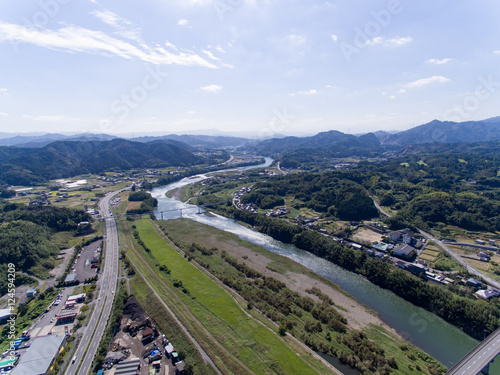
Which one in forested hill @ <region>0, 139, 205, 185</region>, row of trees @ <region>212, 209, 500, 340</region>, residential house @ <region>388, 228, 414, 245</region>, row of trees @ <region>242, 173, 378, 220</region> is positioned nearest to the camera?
row of trees @ <region>212, 209, 500, 340</region>

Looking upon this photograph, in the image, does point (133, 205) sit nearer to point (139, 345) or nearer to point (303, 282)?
point (139, 345)

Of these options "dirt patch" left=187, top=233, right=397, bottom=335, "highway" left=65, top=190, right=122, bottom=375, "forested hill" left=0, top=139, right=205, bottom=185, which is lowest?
"dirt patch" left=187, top=233, right=397, bottom=335

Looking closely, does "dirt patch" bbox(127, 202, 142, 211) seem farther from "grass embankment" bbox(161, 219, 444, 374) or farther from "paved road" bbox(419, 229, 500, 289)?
"paved road" bbox(419, 229, 500, 289)

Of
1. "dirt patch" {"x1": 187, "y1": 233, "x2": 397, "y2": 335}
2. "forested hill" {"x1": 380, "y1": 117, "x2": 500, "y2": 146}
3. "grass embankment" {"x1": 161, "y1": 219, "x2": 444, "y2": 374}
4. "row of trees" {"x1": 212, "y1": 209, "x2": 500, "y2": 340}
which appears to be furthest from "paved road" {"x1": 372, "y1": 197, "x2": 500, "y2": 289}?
"forested hill" {"x1": 380, "y1": 117, "x2": 500, "y2": 146}

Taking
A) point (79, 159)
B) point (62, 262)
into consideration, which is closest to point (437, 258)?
point (62, 262)

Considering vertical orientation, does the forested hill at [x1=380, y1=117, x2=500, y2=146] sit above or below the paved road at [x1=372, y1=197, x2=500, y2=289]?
above

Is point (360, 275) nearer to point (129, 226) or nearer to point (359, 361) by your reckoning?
point (359, 361)

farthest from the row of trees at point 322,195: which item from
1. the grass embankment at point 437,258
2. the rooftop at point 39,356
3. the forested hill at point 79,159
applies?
the forested hill at point 79,159

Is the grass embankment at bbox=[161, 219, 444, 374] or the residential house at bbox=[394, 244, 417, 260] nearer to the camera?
the grass embankment at bbox=[161, 219, 444, 374]
